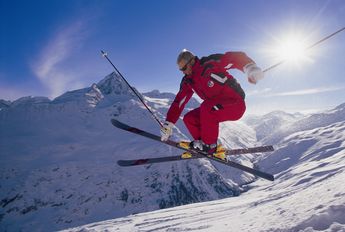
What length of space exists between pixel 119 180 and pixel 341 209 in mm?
161001

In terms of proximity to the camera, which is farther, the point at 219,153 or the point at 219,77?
the point at 219,153

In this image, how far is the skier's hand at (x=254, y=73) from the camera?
7.53 meters

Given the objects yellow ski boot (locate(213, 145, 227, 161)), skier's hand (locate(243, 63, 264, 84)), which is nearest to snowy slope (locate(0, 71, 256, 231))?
yellow ski boot (locate(213, 145, 227, 161))

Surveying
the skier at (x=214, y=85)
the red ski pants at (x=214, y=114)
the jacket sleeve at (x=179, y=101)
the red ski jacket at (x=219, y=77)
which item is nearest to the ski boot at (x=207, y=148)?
the skier at (x=214, y=85)

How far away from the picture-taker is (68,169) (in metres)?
167

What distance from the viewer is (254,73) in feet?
24.7

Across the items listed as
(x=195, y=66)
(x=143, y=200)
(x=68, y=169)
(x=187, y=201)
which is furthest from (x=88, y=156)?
(x=195, y=66)

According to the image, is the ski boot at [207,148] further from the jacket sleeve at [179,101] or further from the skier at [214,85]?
the jacket sleeve at [179,101]

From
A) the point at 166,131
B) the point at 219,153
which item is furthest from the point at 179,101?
the point at 219,153

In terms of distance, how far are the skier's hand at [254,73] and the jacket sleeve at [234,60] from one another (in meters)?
0.27

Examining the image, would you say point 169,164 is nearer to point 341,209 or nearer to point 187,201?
point 187,201

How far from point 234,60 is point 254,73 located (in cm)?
70

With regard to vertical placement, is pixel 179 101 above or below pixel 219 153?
above

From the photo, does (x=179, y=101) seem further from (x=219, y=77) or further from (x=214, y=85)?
(x=219, y=77)
